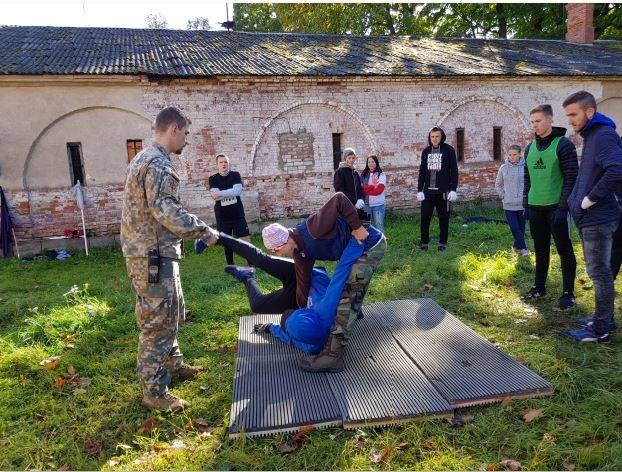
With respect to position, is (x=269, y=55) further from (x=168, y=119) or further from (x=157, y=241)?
(x=157, y=241)

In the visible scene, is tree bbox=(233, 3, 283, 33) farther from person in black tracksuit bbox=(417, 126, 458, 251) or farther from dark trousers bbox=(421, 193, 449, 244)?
dark trousers bbox=(421, 193, 449, 244)

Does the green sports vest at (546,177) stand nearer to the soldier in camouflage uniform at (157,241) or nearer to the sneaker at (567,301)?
the sneaker at (567,301)

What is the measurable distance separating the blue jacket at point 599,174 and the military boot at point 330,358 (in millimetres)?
2581

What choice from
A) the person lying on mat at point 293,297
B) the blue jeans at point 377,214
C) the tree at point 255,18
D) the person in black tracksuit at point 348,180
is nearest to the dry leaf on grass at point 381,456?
the person lying on mat at point 293,297

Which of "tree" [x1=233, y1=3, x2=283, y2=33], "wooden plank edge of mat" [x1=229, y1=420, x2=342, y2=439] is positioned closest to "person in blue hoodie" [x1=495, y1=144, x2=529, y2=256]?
"wooden plank edge of mat" [x1=229, y1=420, x2=342, y2=439]

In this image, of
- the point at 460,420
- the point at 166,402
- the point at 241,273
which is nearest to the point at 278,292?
the point at 241,273

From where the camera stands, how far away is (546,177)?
16.7ft

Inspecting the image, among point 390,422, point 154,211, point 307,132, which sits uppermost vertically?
point 307,132

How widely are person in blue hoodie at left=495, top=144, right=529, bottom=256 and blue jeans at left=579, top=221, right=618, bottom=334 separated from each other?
360 centimetres

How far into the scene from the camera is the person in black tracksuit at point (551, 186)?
4.92 meters

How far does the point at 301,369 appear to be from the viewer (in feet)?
13.3

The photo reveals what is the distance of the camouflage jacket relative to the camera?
11.0 feet

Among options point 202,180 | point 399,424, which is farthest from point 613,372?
point 202,180

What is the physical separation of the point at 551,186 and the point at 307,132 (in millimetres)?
8132
